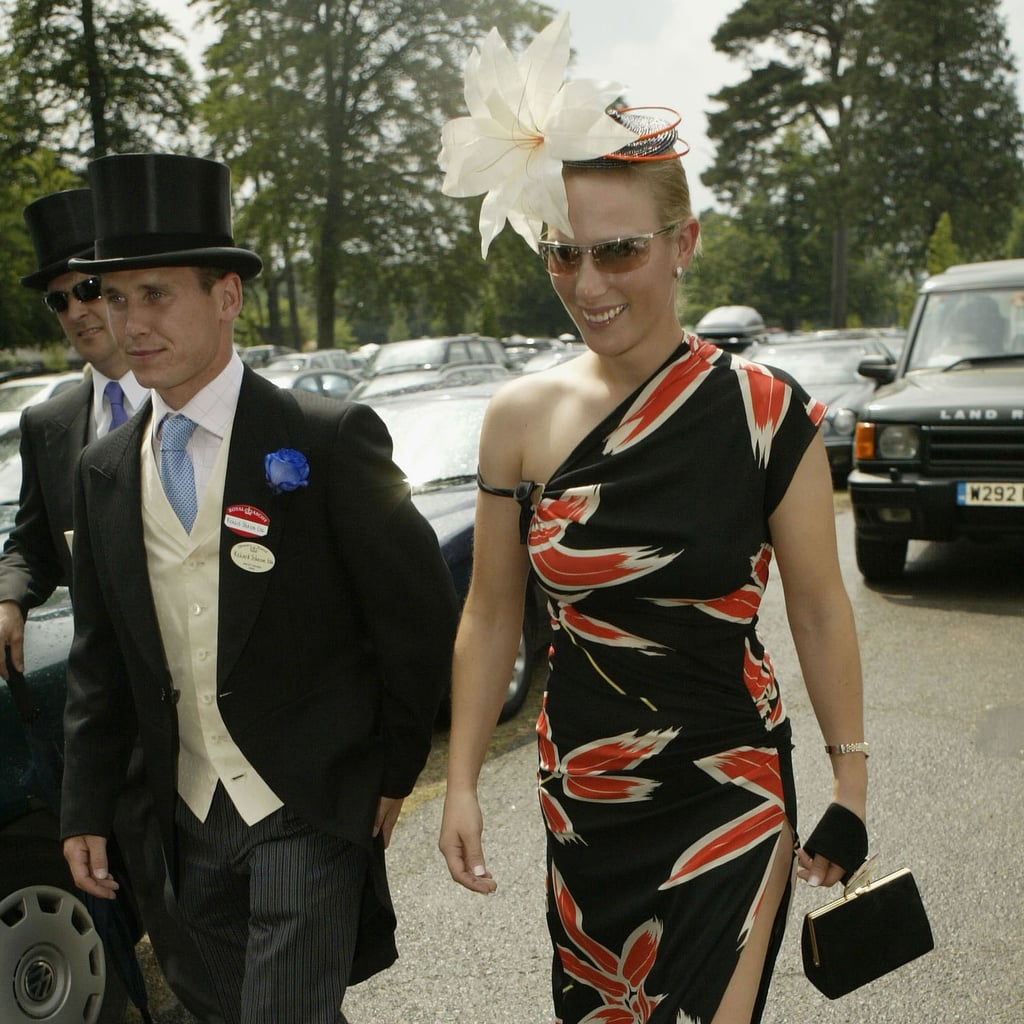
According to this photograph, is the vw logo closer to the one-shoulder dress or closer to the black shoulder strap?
the one-shoulder dress

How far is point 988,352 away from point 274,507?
7.40 m

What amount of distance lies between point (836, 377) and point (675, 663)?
13.5 metres

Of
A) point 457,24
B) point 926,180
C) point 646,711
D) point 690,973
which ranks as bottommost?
point 690,973

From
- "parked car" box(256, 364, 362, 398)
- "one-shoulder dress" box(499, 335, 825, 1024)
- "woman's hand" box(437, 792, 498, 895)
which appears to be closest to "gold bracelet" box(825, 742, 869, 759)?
"one-shoulder dress" box(499, 335, 825, 1024)

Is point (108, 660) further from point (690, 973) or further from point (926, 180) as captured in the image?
point (926, 180)

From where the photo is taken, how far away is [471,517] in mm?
6000

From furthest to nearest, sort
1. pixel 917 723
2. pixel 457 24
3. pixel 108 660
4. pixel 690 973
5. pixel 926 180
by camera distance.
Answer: pixel 926 180, pixel 457 24, pixel 917 723, pixel 108 660, pixel 690 973

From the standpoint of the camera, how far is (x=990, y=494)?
24.6 ft

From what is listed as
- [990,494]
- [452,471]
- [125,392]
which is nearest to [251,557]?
[125,392]

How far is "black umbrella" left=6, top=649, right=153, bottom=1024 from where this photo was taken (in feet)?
9.48

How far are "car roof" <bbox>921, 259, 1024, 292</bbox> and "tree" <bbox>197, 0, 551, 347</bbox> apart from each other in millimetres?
26024

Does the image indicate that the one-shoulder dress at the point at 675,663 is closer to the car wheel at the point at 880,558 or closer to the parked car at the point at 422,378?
the car wheel at the point at 880,558

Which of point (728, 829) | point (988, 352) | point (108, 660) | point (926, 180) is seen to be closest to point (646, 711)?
point (728, 829)

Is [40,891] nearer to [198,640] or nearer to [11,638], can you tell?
[11,638]
